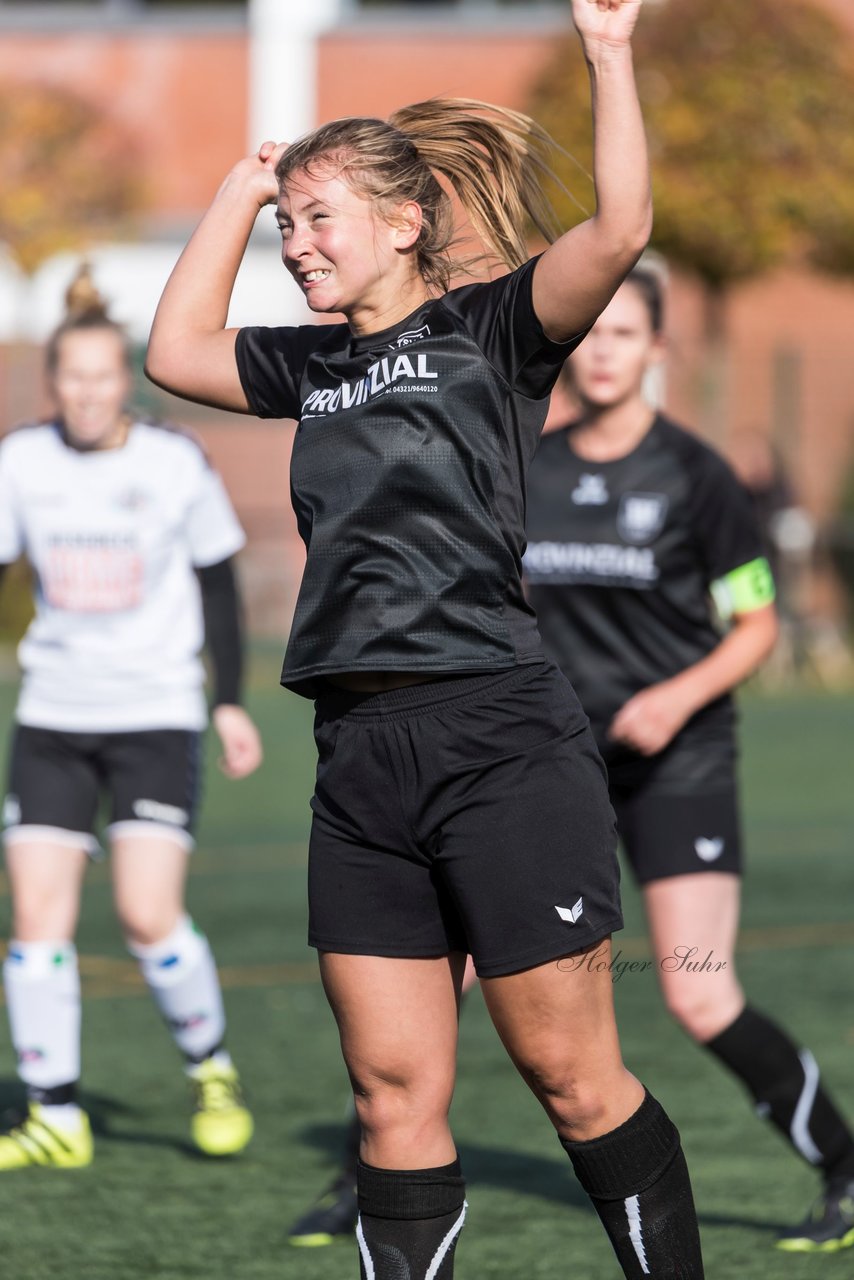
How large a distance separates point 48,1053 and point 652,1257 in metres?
2.29

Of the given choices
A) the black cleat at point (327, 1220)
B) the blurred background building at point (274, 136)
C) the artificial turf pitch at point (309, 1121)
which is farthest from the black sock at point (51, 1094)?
the blurred background building at point (274, 136)

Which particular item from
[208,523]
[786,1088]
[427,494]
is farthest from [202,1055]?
[427,494]

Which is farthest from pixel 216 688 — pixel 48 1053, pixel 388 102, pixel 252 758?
pixel 388 102

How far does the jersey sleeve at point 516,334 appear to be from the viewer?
9.48ft

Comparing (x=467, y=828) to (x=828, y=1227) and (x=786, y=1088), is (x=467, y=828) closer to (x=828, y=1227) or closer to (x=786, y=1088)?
(x=786, y=1088)

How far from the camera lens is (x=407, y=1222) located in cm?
295

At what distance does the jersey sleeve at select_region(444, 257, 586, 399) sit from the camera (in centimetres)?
289

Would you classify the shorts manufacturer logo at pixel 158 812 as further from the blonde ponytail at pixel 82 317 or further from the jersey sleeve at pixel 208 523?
the blonde ponytail at pixel 82 317

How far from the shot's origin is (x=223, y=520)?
524 centimetres

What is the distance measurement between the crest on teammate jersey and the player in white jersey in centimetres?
106

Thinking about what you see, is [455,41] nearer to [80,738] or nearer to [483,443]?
[80,738]

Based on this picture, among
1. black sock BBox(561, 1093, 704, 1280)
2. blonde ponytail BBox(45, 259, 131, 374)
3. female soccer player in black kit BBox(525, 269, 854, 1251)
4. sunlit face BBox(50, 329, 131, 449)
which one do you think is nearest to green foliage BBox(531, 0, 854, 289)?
blonde ponytail BBox(45, 259, 131, 374)

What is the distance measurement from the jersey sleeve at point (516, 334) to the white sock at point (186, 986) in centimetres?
247

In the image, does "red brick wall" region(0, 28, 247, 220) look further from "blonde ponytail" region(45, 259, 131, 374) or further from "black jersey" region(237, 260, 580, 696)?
"black jersey" region(237, 260, 580, 696)
